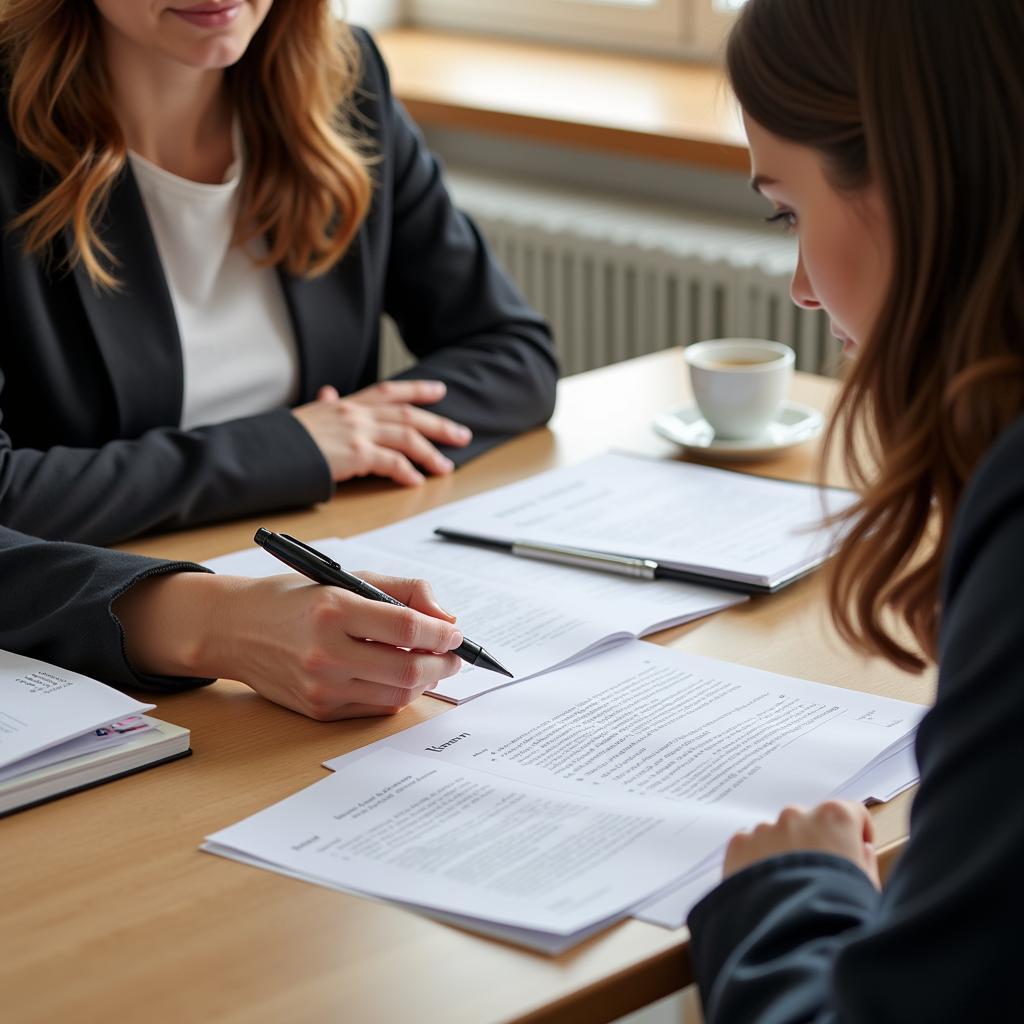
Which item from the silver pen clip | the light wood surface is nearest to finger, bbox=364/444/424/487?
the silver pen clip

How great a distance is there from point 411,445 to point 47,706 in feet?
2.03

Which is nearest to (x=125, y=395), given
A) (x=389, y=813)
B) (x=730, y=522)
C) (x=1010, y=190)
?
(x=730, y=522)

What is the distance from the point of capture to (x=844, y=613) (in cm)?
87

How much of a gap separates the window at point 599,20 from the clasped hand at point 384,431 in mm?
1587

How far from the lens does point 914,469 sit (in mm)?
779

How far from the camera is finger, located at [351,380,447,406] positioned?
1617mm

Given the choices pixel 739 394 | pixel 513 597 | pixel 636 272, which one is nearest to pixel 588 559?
pixel 513 597

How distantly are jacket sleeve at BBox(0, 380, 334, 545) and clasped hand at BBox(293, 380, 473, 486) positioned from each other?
0.03 meters

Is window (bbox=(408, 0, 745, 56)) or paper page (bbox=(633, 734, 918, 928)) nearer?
paper page (bbox=(633, 734, 918, 928))

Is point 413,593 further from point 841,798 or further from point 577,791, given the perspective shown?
point 841,798

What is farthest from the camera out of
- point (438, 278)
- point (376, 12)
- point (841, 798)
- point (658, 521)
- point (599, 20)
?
point (376, 12)

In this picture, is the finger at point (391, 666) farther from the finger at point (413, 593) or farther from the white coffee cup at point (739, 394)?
the white coffee cup at point (739, 394)

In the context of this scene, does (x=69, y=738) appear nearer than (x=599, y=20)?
Yes

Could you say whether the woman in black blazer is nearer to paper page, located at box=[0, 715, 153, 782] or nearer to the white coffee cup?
paper page, located at box=[0, 715, 153, 782]
